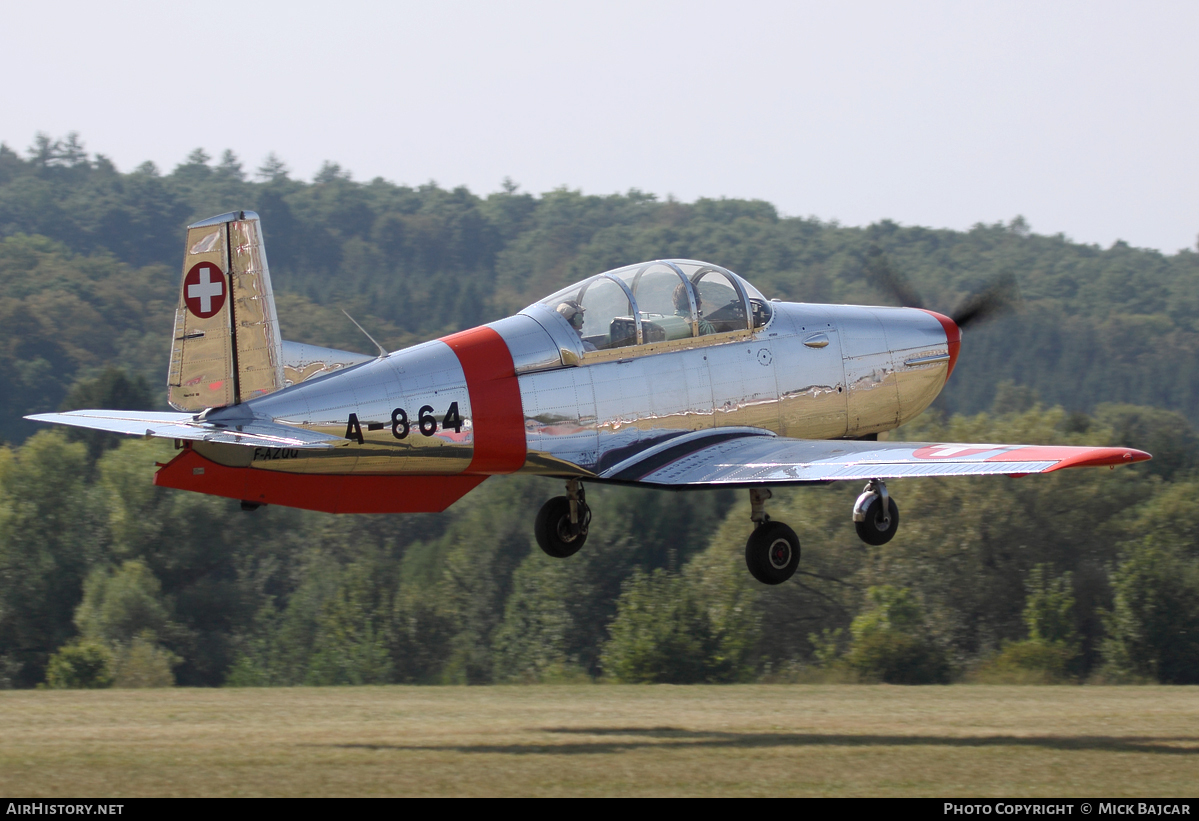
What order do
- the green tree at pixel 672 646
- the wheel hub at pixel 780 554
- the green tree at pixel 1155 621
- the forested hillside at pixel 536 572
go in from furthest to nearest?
the forested hillside at pixel 536 572, the green tree at pixel 1155 621, the green tree at pixel 672 646, the wheel hub at pixel 780 554

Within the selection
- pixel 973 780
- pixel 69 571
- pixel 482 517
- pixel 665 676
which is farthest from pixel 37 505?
pixel 973 780

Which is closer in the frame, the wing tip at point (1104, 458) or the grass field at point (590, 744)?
the wing tip at point (1104, 458)

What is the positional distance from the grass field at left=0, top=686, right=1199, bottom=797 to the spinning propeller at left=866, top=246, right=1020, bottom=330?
4.17 metres

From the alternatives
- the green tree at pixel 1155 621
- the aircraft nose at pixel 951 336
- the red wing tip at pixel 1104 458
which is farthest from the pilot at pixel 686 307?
the green tree at pixel 1155 621

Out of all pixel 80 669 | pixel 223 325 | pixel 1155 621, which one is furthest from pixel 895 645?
pixel 223 325

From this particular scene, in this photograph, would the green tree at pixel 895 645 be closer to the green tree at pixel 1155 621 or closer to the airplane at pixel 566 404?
the green tree at pixel 1155 621

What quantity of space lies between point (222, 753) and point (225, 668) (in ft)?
117

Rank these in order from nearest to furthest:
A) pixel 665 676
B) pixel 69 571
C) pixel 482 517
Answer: pixel 665 676
pixel 69 571
pixel 482 517

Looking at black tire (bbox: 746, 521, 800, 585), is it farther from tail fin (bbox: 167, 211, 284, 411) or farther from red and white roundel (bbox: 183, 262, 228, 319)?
red and white roundel (bbox: 183, 262, 228, 319)

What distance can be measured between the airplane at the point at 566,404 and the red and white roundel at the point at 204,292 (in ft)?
0.04

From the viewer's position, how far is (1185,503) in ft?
137

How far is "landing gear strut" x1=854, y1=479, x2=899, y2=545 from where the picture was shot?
38.8 feet

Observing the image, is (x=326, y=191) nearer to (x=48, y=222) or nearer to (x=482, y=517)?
(x=48, y=222)

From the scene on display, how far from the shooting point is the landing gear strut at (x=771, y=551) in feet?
39.0
